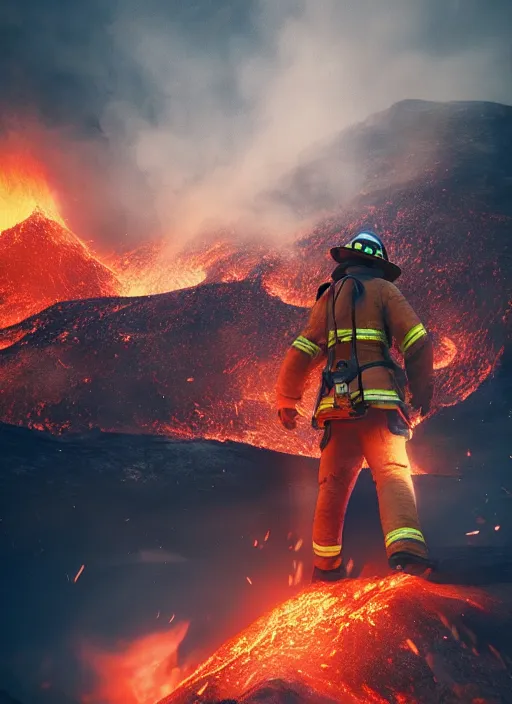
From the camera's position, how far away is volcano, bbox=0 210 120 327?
554 cm

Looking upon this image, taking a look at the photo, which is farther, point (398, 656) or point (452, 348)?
point (452, 348)

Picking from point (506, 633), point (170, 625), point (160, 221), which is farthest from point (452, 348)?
point (160, 221)

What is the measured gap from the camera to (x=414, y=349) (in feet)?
9.25

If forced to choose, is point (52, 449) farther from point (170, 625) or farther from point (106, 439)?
point (170, 625)

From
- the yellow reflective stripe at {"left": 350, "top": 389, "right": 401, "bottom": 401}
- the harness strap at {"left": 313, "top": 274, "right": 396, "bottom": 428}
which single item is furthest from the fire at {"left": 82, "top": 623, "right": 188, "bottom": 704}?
the yellow reflective stripe at {"left": 350, "top": 389, "right": 401, "bottom": 401}

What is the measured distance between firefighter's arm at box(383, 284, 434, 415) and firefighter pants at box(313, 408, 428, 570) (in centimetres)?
34

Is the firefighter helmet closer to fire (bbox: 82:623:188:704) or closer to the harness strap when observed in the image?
the harness strap

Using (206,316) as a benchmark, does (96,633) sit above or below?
below

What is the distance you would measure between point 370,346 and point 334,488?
3.36 ft

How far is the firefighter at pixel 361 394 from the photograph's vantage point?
2.60 metres

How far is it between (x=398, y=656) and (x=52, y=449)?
132 inches

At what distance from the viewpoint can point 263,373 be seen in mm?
4480

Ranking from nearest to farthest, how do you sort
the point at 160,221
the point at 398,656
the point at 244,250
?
the point at 398,656 → the point at 244,250 → the point at 160,221

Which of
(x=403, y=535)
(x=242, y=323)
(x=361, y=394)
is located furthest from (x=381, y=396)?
(x=242, y=323)
